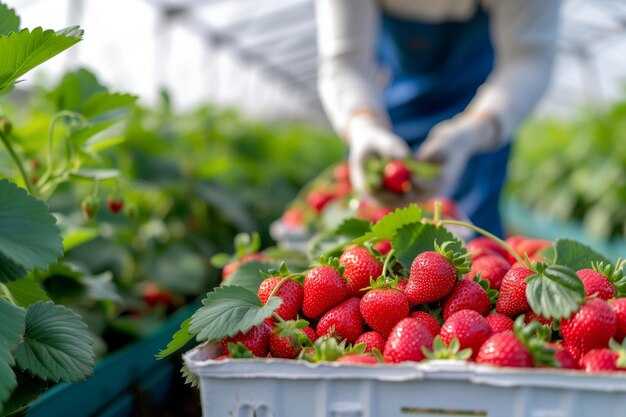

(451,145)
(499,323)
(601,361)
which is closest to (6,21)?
(499,323)

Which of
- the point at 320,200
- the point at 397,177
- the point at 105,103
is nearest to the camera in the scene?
the point at 105,103

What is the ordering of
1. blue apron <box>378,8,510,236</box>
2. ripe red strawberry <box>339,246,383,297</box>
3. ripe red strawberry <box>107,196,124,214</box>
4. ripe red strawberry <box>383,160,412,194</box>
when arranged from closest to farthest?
ripe red strawberry <box>339,246,383,297</box> → ripe red strawberry <box>107,196,124,214</box> → ripe red strawberry <box>383,160,412,194</box> → blue apron <box>378,8,510,236</box>

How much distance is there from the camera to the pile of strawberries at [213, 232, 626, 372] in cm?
71

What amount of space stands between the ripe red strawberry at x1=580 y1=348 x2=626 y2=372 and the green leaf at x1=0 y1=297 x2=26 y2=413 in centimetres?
62

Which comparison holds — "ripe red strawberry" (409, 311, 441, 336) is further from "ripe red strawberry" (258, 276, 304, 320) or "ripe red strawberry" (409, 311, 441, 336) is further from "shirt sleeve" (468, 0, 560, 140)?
"shirt sleeve" (468, 0, 560, 140)

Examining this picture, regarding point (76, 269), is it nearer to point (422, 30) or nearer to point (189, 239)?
point (189, 239)

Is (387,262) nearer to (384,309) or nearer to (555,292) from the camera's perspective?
(384,309)

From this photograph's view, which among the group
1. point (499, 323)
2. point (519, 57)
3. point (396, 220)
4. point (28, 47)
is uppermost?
point (28, 47)

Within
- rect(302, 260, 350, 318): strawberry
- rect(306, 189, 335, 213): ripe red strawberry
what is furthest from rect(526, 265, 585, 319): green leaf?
rect(306, 189, 335, 213): ripe red strawberry

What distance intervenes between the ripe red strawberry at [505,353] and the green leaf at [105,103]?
0.79 m

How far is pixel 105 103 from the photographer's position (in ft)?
4.02

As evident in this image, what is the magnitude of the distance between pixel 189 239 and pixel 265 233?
65 cm

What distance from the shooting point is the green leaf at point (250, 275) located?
3.15ft

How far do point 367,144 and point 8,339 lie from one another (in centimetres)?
115
